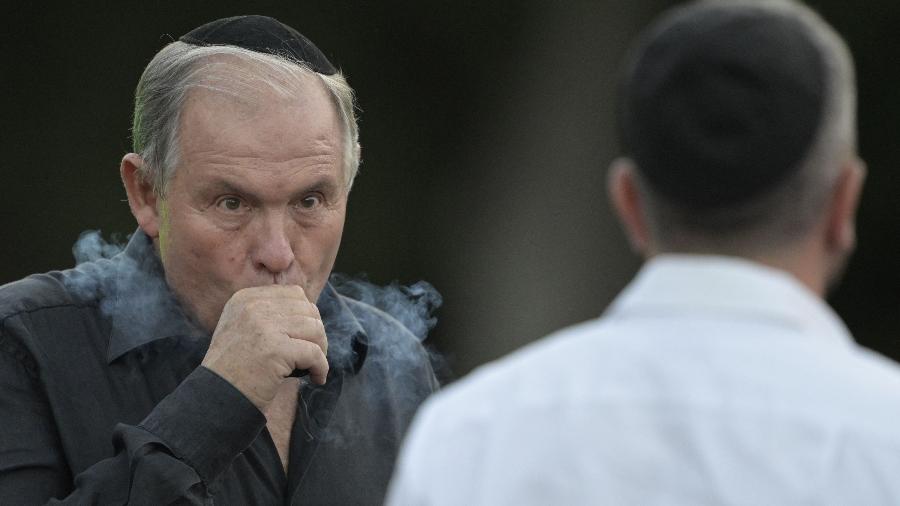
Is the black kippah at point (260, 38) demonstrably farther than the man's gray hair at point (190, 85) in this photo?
Yes

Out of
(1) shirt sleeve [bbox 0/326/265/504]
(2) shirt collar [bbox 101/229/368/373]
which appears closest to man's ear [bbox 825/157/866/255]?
(1) shirt sleeve [bbox 0/326/265/504]

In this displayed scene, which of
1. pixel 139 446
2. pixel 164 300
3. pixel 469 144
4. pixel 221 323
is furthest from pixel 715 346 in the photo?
pixel 469 144

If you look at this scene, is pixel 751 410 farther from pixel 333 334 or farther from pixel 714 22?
pixel 333 334

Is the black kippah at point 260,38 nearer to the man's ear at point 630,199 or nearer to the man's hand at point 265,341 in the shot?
the man's hand at point 265,341

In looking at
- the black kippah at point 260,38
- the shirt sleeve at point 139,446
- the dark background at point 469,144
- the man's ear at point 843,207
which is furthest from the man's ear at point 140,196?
the dark background at point 469,144

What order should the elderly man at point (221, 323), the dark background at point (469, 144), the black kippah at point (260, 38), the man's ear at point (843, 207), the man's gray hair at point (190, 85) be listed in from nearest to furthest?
the man's ear at point (843, 207) → the elderly man at point (221, 323) → the man's gray hair at point (190, 85) → the black kippah at point (260, 38) → the dark background at point (469, 144)

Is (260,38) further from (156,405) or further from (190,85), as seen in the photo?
(156,405)

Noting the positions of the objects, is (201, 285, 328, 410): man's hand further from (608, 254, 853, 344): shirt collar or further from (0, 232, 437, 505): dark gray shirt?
(608, 254, 853, 344): shirt collar

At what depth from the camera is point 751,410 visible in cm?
151

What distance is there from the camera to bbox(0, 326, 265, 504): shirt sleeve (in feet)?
8.50

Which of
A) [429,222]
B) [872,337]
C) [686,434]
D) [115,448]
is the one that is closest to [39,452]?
[115,448]

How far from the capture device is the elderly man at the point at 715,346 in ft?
4.92

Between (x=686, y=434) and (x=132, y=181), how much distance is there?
1959 mm

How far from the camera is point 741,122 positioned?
1.57 metres
